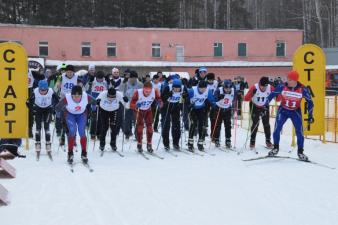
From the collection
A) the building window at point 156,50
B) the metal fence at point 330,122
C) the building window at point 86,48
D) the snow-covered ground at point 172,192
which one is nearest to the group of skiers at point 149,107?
the snow-covered ground at point 172,192

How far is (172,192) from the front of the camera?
7.91 metres

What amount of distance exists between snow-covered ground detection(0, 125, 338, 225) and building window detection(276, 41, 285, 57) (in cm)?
3455

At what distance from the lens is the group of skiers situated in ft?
35.1

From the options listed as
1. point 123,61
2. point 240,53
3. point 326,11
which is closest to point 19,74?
point 123,61

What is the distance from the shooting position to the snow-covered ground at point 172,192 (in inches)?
257

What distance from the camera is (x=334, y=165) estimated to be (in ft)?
34.7

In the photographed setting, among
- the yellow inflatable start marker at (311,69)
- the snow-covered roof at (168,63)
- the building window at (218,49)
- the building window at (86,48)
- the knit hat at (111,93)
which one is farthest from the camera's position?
the building window at (218,49)

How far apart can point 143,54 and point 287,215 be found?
36.2 metres

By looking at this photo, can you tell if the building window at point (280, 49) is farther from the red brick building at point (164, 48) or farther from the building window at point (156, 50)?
the building window at point (156, 50)

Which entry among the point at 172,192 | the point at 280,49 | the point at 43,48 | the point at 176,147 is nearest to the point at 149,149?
the point at 176,147

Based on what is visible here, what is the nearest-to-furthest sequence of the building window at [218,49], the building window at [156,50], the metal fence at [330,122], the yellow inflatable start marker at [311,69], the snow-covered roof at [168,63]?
the yellow inflatable start marker at [311,69] → the metal fence at [330,122] → the snow-covered roof at [168,63] → the building window at [156,50] → the building window at [218,49]

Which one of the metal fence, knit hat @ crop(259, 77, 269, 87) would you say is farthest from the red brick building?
knit hat @ crop(259, 77, 269, 87)

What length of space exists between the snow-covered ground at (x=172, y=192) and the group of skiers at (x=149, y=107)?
768mm

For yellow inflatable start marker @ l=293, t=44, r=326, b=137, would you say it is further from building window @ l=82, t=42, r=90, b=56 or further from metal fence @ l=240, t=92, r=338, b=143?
building window @ l=82, t=42, r=90, b=56
